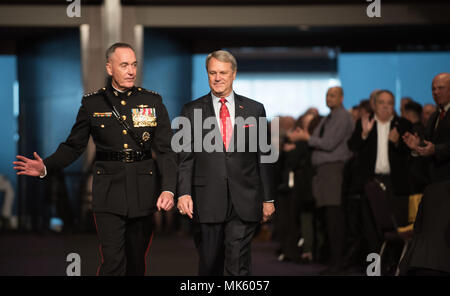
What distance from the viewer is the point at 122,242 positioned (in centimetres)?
389

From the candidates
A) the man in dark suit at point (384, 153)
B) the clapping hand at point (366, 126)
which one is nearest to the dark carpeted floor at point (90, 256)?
the man in dark suit at point (384, 153)

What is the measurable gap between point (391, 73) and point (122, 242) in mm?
9417

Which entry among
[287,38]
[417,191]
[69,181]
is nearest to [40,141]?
[69,181]

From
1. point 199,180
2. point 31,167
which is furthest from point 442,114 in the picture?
point 31,167

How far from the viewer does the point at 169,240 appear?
10055 mm

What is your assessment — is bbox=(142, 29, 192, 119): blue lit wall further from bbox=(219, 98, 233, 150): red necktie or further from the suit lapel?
bbox=(219, 98, 233, 150): red necktie

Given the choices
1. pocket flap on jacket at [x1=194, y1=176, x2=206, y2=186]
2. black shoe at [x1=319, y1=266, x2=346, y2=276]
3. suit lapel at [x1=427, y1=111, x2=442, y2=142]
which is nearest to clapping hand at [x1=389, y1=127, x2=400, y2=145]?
suit lapel at [x1=427, y1=111, x2=442, y2=142]

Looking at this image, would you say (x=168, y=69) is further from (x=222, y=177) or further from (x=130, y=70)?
(x=222, y=177)

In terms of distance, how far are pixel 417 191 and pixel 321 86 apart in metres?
7.07

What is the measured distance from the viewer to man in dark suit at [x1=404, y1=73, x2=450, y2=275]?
4.13 metres

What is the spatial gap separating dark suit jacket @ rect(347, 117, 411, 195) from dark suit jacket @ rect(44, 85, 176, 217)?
2709 mm

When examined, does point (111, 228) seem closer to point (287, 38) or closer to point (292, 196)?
point (292, 196)

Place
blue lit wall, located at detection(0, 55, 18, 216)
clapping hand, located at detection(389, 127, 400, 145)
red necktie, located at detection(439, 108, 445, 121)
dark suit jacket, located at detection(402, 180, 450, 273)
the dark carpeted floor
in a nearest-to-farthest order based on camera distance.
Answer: dark suit jacket, located at detection(402, 180, 450, 273) < red necktie, located at detection(439, 108, 445, 121) < clapping hand, located at detection(389, 127, 400, 145) < the dark carpeted floor < blue lit wall, located at detection(0, 55, 18, 216)

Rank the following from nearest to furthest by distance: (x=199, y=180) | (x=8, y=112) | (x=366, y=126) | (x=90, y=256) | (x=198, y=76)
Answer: (x=199, y=180), (x=366, y=126), (x=90, y=256), (x=8, y=112), (x=198, y=76)
